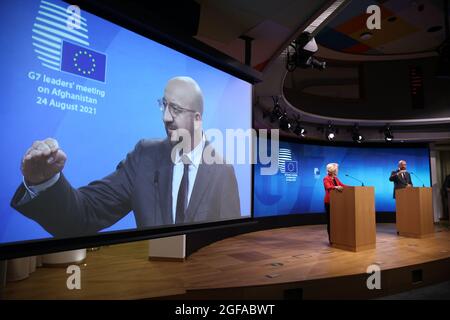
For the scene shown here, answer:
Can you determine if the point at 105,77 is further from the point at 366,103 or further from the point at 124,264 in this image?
the point at 366,103

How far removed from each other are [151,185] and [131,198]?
188mm

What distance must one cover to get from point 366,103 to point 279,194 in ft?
10.8

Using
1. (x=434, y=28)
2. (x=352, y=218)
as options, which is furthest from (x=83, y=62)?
(x=434, y=28)

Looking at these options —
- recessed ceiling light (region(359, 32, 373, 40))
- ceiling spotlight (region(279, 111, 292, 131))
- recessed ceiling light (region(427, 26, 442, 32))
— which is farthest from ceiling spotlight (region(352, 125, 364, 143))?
recessed ceiling light (region(427, 26, 442, 32))

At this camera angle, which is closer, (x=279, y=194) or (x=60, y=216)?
(x=60, y=216)

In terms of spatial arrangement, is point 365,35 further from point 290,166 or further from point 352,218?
point 352,218

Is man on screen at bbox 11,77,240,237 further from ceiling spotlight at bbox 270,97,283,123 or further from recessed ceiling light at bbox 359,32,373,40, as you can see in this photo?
recessed ceiling light at bbox 359,32,373,40

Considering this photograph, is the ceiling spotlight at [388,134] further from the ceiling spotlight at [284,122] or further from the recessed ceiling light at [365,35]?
the ceiling spotlight at [284,122]

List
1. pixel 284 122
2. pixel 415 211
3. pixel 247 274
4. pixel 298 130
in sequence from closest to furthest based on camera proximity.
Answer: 1. pixel 247 274
2. pixel 415 211
3. pixel 284 122
4. pixel 298 130

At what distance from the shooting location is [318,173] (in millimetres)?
8164

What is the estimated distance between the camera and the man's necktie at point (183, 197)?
8.26ft
